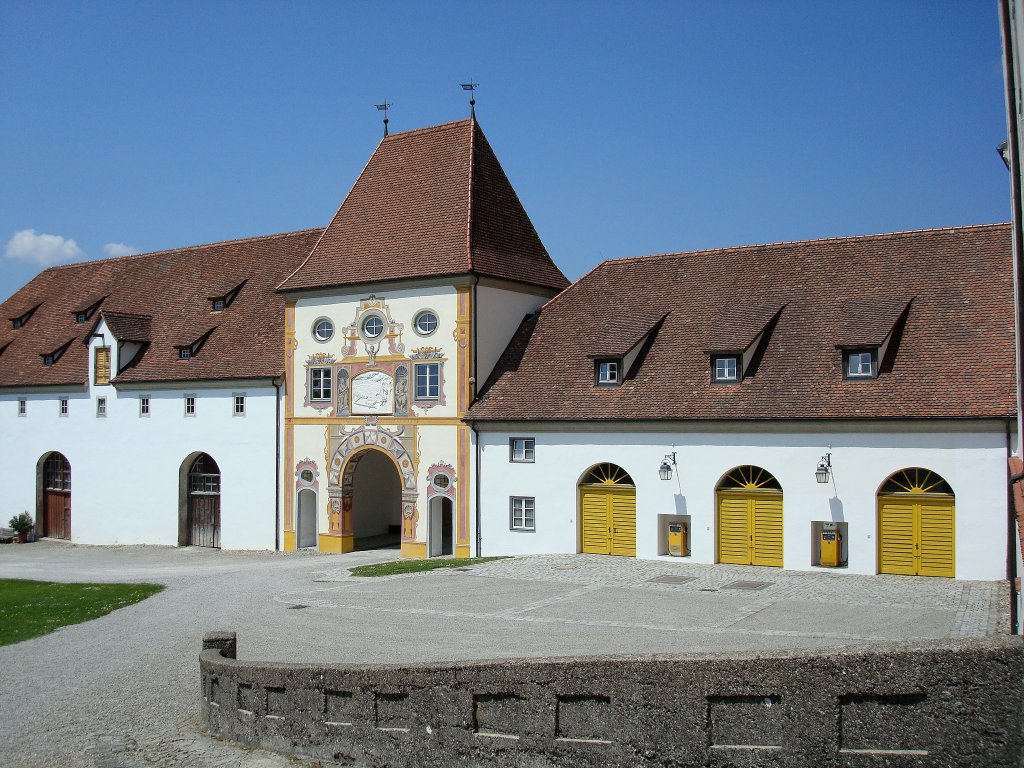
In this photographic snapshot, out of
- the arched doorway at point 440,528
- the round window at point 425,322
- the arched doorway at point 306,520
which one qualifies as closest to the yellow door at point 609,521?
the arched doorway at point 440,528

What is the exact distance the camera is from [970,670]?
26.4 feet

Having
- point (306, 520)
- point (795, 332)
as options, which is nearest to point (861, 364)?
point (795, 332)

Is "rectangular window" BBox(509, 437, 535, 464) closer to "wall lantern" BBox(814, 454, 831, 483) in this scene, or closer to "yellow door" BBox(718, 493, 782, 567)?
"yellow door" BBox(718, 493, 782, 567)

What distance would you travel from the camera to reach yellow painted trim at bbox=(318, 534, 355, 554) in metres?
33.8

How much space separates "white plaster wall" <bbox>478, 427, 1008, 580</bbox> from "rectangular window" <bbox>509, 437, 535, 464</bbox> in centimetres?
15

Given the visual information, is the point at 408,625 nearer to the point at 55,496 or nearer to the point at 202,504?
the point at 202,504

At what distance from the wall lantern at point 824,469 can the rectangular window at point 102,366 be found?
26.7 m

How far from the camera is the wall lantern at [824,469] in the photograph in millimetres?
25188

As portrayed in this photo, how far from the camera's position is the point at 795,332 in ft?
90.7

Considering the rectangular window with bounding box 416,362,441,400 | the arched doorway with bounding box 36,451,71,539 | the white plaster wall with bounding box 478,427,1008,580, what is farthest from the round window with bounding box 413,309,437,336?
the arched doorway with bounding box 36,451,71,539

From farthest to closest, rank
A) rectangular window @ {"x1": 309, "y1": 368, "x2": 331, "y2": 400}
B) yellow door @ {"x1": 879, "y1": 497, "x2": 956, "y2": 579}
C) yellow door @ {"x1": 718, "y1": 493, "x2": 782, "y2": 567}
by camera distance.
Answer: rectangular window @ {"x1": 309, "y1": 368, "x2": 331, "y2": 400} → yellow door @ {"x1": 718, "y1": 493, "x2": 782, "y2": 567} → yellow door @ {"x1": 879, "y1": 497, "x2": 956, "y2": 579}

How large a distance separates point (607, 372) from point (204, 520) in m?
16.5

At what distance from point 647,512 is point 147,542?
20.2m

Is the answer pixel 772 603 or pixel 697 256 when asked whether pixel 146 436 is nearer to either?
pixel 697 256
